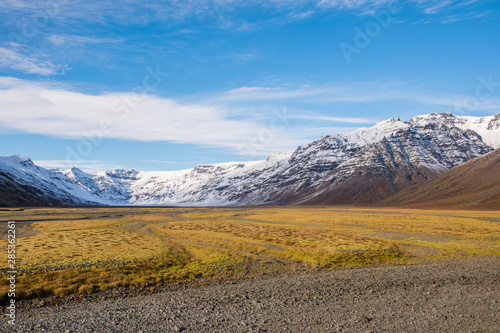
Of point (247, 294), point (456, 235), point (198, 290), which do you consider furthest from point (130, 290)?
point (456, 235)

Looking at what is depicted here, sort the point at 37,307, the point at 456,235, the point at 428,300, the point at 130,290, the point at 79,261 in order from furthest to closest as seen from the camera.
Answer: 1. the point at 456,235
2. the point at 79,261
3. the point at 130,290
4. the point at 428,300
5. the point at 37,307

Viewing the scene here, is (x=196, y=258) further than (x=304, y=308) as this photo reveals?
Yes

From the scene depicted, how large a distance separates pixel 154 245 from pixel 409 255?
30.9 m

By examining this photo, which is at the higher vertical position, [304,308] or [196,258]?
[196,258]

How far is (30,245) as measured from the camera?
42750 mm

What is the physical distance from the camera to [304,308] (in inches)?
842

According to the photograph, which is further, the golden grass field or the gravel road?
the golden grass field

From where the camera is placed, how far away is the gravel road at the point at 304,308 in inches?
724

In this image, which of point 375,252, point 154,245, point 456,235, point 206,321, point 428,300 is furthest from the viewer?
point 456,235

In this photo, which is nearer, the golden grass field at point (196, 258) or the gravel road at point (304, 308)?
the gravel road at point (304, 308)

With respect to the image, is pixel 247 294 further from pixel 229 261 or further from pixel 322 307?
pixel 229 261

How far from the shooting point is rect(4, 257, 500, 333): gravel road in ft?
60.3

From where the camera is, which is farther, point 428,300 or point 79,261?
point 79,261

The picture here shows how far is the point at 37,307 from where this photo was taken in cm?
2094
